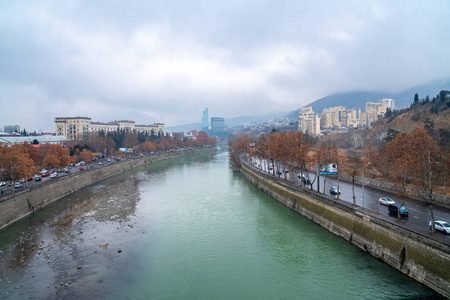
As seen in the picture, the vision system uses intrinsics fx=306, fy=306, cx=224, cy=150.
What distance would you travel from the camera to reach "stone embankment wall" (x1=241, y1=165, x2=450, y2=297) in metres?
15.7

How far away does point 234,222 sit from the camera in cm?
3002

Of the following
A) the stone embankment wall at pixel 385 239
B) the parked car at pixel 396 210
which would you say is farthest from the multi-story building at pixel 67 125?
the parked car at pixel 396 210

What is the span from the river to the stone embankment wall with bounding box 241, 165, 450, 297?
60 cm

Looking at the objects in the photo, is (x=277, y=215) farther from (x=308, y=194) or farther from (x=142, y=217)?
(x=142, y=217)

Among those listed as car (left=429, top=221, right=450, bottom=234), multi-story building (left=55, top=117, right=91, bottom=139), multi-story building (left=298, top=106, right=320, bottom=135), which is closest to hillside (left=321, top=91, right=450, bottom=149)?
car (left=429, top=221, right=450, bottom=234)

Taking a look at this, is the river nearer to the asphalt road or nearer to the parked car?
the asphalt road

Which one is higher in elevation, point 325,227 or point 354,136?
point 354,136

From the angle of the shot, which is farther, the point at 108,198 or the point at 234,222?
the point at 108,198

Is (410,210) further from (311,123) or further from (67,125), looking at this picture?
(311,123)

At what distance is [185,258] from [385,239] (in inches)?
526

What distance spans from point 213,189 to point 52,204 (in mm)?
22003

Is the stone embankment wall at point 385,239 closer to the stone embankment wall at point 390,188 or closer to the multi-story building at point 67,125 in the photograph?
→ the stone embankment wall at point 390,188

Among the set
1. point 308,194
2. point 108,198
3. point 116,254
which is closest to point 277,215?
point 308,194

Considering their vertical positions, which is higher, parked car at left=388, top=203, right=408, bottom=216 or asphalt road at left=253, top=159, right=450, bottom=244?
parked car at left=388, top=203, right=408, bottom=216
